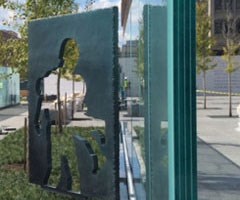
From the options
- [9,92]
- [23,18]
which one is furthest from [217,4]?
[23,18]

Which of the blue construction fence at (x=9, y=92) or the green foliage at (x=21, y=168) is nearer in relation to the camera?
the green foliage at (x=21, y=168)

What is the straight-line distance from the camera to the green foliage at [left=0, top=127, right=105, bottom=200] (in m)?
7.57

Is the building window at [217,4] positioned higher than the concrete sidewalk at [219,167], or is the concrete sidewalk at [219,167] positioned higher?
the building window at [217,4]

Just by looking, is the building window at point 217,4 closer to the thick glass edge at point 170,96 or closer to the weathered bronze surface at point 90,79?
the weathered bronze surface at point 90,79

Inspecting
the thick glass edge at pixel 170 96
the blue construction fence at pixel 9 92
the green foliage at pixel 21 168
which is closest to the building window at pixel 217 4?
the blue construction fence at pixel 9 92

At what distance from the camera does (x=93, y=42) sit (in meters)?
4.77

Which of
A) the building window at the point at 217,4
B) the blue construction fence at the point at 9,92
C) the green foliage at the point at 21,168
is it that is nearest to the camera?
the green foliage at the point at 21,168

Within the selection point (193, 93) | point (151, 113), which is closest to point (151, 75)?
point (151, 113)

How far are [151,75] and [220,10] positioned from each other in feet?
157

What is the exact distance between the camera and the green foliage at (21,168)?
7566mm

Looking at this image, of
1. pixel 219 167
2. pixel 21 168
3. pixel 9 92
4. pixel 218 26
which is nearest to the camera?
pixel 219 167

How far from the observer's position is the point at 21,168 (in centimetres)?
995

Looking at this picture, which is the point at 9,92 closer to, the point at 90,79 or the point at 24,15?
the point at 24,15

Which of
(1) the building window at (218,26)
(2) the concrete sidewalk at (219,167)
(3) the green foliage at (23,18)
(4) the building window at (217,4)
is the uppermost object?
(4) the building window at (217,4)
